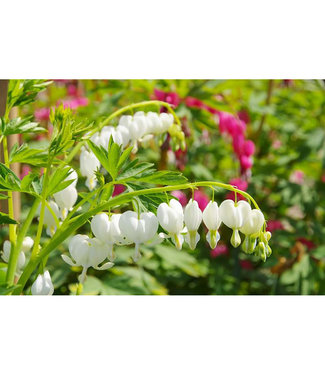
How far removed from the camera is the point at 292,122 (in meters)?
2.54

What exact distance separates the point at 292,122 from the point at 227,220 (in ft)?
5.82

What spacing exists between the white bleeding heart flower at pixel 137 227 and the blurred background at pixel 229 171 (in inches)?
26.5

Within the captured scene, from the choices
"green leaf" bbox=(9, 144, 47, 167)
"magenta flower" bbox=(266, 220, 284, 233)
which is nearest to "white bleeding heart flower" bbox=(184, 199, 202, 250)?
"green leaf" bbox=(9, 144, 47, 167)

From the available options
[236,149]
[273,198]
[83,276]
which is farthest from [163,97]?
[83,276]

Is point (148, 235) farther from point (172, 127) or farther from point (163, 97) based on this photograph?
point (163, 97)

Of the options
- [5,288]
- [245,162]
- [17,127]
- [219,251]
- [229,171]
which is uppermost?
[17,127]

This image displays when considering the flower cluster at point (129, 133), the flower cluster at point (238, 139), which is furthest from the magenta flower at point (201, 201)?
the flower cluster at point (129, 133)

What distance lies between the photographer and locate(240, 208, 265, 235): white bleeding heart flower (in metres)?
0.88

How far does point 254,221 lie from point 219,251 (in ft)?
4.41

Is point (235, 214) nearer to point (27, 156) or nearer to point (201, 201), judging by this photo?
point (27, 156)

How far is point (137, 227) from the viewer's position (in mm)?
882

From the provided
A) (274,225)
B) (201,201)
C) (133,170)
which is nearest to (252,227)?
(133,170)

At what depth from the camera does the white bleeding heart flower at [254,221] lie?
34.8 inches

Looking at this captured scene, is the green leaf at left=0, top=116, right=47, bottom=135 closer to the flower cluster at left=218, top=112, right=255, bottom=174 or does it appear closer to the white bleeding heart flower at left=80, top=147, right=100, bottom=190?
the white bleeding heart flower at left=80, top=147, right=100, bottom=190
